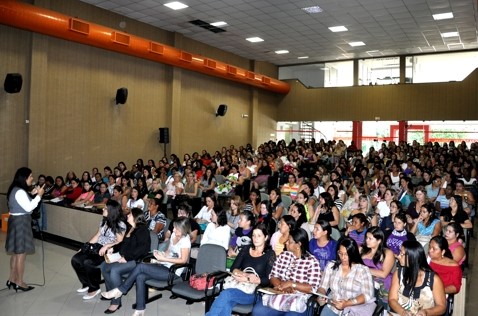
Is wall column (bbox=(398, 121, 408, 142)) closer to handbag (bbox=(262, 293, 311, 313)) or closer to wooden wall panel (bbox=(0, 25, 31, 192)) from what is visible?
wooden wall panel (bbox=(0, 25, 31, 192))

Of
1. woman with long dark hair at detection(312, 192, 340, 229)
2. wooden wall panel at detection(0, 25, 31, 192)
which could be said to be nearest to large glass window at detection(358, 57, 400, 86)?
woman with long dark hair at detection(312, 192, 340, 229)

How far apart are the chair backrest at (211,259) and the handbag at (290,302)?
2.98 ft

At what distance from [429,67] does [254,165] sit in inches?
359

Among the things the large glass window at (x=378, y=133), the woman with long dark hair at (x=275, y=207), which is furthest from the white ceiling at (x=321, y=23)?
the woman with long dark hair at (x=275, y=207)

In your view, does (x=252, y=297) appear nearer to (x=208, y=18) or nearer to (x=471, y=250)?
(x=471, y=250)

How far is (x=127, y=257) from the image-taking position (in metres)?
5.18

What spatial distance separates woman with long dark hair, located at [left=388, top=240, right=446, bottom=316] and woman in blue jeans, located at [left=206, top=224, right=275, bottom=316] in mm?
1271

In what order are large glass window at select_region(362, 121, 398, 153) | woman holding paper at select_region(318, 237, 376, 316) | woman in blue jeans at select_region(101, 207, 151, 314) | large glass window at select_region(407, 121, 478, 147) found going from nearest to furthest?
woman holding paper at select_region(318, 237, 376, 316), woman in blue jeans at select_region(101, 207, 151, 314), large glass window at select_region(407, 121, 478, 147), large glass window at select_region(362, 121, 398, 153)

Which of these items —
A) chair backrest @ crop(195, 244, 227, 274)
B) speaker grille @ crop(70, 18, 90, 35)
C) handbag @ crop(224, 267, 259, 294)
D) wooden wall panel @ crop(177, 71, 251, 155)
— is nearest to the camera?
handbag @ crop(224, 267, 259, 294)

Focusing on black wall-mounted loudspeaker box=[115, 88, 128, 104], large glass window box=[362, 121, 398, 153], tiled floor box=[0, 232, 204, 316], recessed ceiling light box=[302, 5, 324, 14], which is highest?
recessed ceiling light box=[302, 5, 324, 14]

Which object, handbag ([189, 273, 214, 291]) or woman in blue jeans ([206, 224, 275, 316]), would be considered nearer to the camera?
woman in blue jeans ([206, 224, 275, 316])

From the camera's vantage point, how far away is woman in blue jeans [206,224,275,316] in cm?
404

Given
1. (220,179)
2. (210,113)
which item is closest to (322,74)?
(210,113)

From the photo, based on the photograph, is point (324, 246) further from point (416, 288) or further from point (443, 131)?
point (443, 131)
